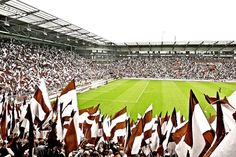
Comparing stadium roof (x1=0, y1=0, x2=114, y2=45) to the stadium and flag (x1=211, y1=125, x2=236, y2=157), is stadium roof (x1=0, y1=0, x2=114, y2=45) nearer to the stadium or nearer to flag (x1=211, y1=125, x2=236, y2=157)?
the stadium

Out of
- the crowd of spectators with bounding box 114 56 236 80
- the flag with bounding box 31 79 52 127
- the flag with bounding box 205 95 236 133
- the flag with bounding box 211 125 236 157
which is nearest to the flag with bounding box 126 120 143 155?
the flag with bounding box 205 95 236 133

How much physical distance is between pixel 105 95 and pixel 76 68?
20.2 metres

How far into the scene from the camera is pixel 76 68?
50.8 meters

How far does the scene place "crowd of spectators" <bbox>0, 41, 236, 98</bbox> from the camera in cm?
2798

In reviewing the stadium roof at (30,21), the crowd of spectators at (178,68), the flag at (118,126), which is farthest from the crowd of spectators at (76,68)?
the flag at (118,126)

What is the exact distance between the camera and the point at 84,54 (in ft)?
210

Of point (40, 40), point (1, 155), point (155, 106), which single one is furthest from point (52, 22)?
point (1, 155)

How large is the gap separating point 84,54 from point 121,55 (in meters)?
14.9

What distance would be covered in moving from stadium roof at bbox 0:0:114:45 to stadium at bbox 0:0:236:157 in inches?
4.5

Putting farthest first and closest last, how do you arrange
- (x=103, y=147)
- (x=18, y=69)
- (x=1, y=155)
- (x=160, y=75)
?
(x=160, y=75), (x=18, y=69), (x=103, y=147), (x=1, y=155)

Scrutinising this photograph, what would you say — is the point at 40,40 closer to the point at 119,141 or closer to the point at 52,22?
the point at 52,22

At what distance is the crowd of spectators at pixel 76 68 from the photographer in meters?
28.0

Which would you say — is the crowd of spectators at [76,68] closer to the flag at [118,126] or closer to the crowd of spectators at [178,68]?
the crowd of spectators at [178,68]

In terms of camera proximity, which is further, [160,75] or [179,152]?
[160,75]
